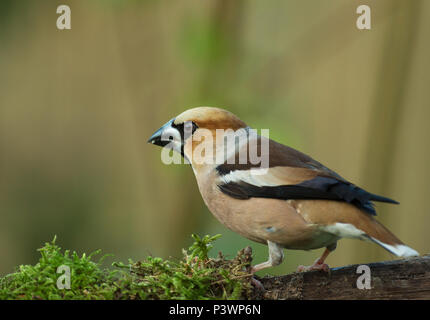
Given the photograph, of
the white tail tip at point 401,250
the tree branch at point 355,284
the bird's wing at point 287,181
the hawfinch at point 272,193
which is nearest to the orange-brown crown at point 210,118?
the hawfinch at point 272,193

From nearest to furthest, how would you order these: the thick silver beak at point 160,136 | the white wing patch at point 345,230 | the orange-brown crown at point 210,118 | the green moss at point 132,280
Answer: the green moss at point 132,280 < the white wing patch at point 345,230 < the orange-brown crown at point 210,118 < the thick silver beak at point 160,136

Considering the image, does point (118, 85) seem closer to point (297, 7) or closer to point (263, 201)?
point (297, 7)

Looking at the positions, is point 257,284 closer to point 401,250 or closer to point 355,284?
point 355,284

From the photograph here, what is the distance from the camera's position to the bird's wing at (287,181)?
11.9 feet

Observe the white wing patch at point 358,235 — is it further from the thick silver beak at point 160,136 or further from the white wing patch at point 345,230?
the thick silver beak at point 160,136

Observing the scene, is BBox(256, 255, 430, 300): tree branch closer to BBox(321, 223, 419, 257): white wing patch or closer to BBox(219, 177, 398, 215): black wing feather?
BBox(321, 223, 419, 257): white wing patch

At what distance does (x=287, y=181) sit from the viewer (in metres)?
3.84

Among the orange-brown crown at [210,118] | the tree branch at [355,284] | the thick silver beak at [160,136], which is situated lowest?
the tree branch at [355,284]

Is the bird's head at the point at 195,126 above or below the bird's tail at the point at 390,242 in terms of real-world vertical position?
above

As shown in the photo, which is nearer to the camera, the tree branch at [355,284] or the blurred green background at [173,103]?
the tree branch at [355,284]

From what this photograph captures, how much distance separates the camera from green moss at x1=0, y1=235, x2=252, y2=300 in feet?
10.5

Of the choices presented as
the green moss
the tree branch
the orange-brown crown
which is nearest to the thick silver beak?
the orange-brown crown

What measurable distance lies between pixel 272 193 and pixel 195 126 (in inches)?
39.0

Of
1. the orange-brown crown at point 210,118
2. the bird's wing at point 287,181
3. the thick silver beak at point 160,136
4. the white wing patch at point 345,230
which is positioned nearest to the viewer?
the white wing patch at point 345,230
